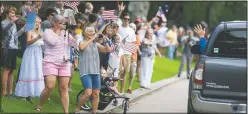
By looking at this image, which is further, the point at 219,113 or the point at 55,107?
the point at 55,107

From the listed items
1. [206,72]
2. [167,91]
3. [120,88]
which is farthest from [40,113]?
[167,91]

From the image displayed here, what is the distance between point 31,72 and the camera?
1289cm

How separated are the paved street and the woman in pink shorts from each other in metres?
2.63

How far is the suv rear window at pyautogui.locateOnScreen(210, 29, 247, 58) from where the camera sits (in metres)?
10.8

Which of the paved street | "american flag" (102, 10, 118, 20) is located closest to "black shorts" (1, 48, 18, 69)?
the paved street

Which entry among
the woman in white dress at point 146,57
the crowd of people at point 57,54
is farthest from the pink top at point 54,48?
the woman in white dress at point 146,57

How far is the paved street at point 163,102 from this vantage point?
14.2 m

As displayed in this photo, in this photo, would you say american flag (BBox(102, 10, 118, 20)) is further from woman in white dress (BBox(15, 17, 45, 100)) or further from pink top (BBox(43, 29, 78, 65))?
pink top (BBox(43, 29, 78, 65))

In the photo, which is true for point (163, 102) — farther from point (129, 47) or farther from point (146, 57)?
point (146, 57)

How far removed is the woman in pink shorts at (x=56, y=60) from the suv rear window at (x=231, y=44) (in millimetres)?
2394

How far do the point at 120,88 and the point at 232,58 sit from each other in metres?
6.75

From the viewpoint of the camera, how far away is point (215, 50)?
10828 mm

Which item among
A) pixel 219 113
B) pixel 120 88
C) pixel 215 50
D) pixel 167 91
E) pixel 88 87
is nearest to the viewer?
pixel 219 113

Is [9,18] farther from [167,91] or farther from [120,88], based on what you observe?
[167,91]
